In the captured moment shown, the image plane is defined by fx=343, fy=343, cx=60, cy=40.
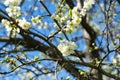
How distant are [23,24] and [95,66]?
2.73 ft

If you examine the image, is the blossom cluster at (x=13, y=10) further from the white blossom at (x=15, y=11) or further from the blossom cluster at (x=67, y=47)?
the blossom cluster at (x=67, y=47)

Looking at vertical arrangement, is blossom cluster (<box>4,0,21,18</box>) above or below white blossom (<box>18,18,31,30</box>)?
above

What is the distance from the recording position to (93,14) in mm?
8719

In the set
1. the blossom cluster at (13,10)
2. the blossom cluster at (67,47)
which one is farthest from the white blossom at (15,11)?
the blossom cluster at (67,47)

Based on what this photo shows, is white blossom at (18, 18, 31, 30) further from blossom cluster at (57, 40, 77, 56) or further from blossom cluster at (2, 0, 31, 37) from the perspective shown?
blossom cluster at (57, 40, 77, 56)

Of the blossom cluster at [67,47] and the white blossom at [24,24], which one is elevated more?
the white blossom at [24,24]

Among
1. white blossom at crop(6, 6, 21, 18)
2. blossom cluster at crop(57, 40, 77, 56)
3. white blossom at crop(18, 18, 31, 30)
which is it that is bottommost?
blossom cluster at crop(57, 40, 77, 56)

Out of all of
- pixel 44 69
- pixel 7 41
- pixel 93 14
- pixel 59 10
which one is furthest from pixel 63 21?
pixel 93 14

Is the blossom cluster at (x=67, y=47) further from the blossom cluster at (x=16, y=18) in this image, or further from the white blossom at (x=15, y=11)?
the white blossom at (x=15, y=11)

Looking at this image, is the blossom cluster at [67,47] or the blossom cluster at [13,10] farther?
the blossom cluster at [13,10]

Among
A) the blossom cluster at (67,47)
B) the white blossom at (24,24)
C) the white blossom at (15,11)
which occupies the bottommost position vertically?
the blossom cluster at (67,47)

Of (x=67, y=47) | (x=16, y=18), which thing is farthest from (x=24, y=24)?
(x=67, y=47)

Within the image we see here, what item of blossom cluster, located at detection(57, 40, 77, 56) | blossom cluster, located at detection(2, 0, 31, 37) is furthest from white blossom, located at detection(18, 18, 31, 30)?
blossom cluster, located at detection(57, 40, 77, 56)

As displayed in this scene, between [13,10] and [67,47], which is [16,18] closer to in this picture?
[13,10]
